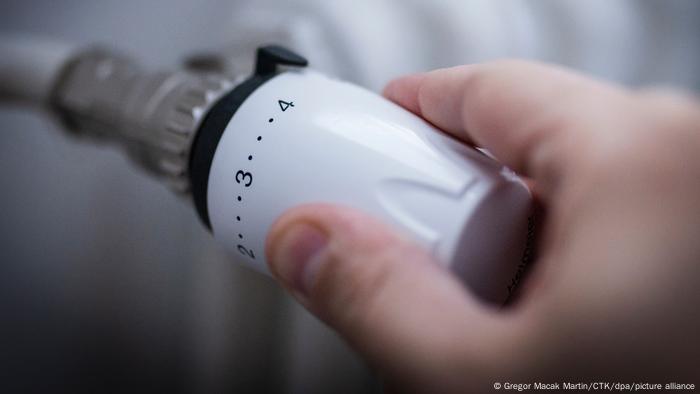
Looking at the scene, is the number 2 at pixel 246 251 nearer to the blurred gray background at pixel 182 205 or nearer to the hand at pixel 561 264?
the hand at pixel 561 264

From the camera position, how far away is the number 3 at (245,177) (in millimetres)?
204

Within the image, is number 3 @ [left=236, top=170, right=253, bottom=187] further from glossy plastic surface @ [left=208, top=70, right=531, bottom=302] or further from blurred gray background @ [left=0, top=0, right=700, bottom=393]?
blurred gray background @ [left=0, top=0, right=700, bottom=393]

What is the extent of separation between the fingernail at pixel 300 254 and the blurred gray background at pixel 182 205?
0.53 feet

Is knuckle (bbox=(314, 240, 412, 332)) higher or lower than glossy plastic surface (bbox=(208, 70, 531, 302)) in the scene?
lower

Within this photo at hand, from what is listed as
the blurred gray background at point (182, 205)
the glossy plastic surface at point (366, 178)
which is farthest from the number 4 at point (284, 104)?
the blurred gray background at point (182, 205)

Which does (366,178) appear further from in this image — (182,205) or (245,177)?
(182,205)

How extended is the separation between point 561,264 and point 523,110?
51 mm

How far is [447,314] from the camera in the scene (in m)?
0.15

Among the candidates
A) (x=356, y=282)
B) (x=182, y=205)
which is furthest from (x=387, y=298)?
(x=182, y=205)

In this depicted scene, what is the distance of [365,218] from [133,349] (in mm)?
396

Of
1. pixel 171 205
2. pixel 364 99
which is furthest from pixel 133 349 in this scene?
pixel 364 99

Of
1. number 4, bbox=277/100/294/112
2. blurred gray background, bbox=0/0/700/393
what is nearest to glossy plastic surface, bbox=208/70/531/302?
number 4, bbox=277/100/294/112

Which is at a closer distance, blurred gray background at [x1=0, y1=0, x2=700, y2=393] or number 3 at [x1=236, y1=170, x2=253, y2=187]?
number 3 at [x1=236, y1=170, x2=253, y2=187]

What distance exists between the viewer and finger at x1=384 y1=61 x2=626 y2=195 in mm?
158
